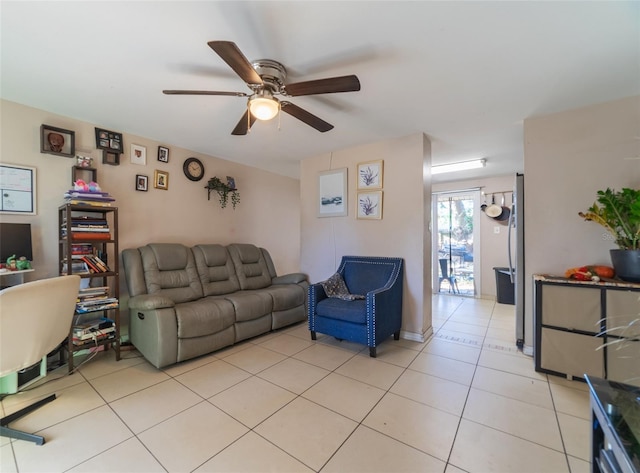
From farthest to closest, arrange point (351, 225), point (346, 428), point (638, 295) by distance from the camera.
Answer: point (351, 225) → point (638, 295) → point (346, 428)

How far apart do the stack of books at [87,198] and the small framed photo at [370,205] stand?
2758 mm

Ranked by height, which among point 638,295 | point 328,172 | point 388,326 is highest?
point 328,172

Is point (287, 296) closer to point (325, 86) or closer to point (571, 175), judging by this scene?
point (325, 86)

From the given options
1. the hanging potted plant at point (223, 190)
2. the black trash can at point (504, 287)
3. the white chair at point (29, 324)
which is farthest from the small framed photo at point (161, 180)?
the black trash can at point (504, 287)

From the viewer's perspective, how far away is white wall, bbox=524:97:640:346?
2.22 metres

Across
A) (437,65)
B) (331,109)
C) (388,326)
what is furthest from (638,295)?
(331,109)

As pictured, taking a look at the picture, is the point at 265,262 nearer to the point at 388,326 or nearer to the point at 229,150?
the point at 229,150

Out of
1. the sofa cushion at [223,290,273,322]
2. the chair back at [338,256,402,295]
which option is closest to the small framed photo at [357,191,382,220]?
the chair back at [338,256,402,295]

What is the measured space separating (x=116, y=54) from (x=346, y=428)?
9.33 feet

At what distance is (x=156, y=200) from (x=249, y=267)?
1461 millimetres

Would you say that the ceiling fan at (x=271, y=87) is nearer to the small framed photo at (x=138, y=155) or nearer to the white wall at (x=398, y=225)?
the white wall at (x=398, y=225)

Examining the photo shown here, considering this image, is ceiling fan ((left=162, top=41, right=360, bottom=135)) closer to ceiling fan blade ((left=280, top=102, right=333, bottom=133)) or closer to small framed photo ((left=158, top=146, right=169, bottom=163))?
ceiling fan blade ((left=280, top=102, right=333, bottom=133))

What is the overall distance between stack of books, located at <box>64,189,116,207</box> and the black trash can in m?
5.70

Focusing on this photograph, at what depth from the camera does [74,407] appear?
70.4 inches
